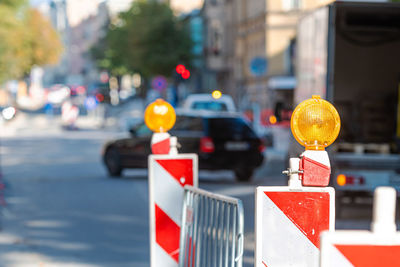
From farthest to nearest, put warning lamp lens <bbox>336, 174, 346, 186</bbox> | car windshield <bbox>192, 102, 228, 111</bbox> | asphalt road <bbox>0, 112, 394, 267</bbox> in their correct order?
car windshield <bbox>192, 102, 228, 111</bbox> → warning lamp lens <bbox>336, 174, 346, 186</bbox> → asphalt road <bbox>0, 112, 394, 267</bbox>

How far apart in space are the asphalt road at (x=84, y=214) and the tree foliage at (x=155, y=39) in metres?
43.0

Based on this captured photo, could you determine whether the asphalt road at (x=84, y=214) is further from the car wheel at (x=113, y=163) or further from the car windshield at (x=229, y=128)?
the car windshield at (x=229, y=128)

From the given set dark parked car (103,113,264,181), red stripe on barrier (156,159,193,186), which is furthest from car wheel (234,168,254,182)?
red stripe on barrier (156,159,193,186)

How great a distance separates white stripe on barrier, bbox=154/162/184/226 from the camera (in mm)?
5879

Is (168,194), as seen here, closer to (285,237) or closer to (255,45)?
(285,237)

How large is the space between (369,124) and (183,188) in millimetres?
9592

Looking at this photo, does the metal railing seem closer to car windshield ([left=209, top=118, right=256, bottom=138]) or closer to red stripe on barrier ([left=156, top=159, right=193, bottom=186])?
red stripe on barrier ([left=156, top=159, right=193, bottom=186])

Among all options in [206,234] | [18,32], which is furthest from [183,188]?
[18,32]

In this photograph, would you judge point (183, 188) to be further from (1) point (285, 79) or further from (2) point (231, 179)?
(1) point (285, 79)

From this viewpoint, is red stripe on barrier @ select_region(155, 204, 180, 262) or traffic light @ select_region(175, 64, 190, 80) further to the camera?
traffic light @ select_region(175, 64, 190, 80)

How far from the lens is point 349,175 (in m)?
12.1

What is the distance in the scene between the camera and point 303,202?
153 inches

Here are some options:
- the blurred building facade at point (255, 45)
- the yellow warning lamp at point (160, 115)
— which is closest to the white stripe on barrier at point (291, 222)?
the yellow warning lamp at point (160, 115)

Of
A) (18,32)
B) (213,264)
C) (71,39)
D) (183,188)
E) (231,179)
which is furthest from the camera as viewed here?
(71,39)
